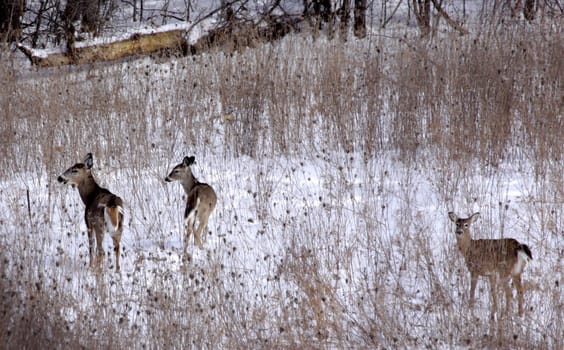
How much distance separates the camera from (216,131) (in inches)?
390

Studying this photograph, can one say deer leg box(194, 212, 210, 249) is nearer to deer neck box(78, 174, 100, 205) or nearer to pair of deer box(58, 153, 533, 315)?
pair of deer box(58, 153, 533, 315)

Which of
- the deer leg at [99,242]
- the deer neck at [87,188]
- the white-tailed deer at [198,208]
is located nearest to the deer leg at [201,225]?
the white-tailed deer at [198,208]

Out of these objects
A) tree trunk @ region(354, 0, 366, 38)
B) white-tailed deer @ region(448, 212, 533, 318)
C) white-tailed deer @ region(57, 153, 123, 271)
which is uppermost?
tree trunk @ region(354, 0, 366, 38)

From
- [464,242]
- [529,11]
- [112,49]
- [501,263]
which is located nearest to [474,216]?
[464,242]

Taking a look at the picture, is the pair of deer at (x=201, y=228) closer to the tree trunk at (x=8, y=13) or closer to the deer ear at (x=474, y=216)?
the deer ear at (x=474, y=216)

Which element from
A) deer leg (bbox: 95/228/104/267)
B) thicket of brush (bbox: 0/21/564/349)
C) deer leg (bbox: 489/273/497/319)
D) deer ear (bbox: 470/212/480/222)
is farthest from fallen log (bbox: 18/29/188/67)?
deer leg (bbox: 489/273/497/319)

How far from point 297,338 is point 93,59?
7.38m

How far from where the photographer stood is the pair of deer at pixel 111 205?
6699 millimetres

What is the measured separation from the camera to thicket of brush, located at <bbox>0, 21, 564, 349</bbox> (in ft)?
17.6

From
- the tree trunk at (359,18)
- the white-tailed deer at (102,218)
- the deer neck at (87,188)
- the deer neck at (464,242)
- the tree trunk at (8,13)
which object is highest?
the tree trunk at (8,13)

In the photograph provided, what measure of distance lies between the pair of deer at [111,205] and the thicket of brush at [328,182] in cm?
25

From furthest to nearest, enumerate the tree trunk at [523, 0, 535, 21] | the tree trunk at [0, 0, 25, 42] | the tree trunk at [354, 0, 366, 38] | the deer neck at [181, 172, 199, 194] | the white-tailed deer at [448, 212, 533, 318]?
the tree trunk at [0, 0, 25, 42] < the tree trunk at [354, 0, 366, 38] < the tree trunk at [523, 0, 535, 21] < the deer neck at [181, 172, 199, 194] < the white-tailed deer at [448, 212, 533, 318]

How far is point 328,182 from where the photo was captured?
831cm

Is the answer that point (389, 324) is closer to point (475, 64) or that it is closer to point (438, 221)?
point (438, 221)
